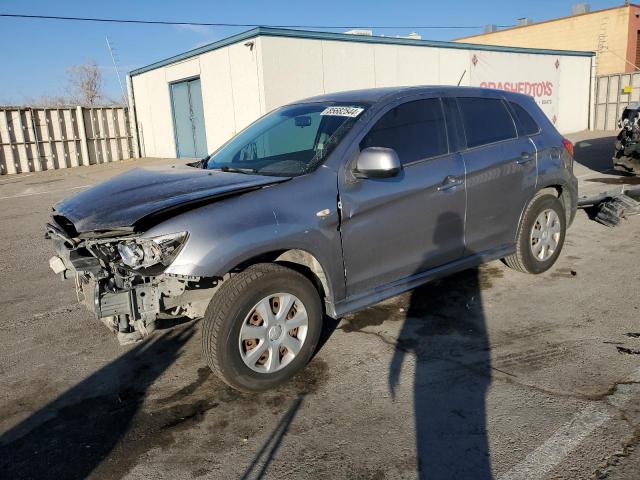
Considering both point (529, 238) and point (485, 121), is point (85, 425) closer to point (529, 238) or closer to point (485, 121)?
point (485, 121)

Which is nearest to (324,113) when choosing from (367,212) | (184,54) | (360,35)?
(367,212)

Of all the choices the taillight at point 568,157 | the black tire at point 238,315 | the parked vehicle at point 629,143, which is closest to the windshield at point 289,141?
the black tire at point 238,315

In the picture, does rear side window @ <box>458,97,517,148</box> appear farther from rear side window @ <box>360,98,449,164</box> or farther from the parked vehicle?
the parked vehicle

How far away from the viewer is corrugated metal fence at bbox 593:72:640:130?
2334 centimetres

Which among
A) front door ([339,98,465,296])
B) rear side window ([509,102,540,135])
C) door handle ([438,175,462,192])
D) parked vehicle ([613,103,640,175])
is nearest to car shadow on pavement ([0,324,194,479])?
front door ([339,98,465,296])

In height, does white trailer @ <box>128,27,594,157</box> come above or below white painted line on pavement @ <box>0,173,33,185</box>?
above

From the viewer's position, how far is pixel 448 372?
3.50m

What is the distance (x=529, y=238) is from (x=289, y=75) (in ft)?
35.0

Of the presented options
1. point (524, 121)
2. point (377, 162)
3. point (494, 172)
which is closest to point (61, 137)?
point (524, 121)

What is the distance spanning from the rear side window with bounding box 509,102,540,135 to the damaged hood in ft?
8.96

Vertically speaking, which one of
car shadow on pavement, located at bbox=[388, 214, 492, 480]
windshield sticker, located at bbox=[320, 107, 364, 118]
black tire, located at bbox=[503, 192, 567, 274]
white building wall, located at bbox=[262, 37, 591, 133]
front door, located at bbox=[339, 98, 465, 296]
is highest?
white building wall, located at bbox=[262, 37, 591, 133]

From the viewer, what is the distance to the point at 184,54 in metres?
17.1

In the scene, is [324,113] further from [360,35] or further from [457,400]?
[360,35]

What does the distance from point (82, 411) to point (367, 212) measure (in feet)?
7.25
